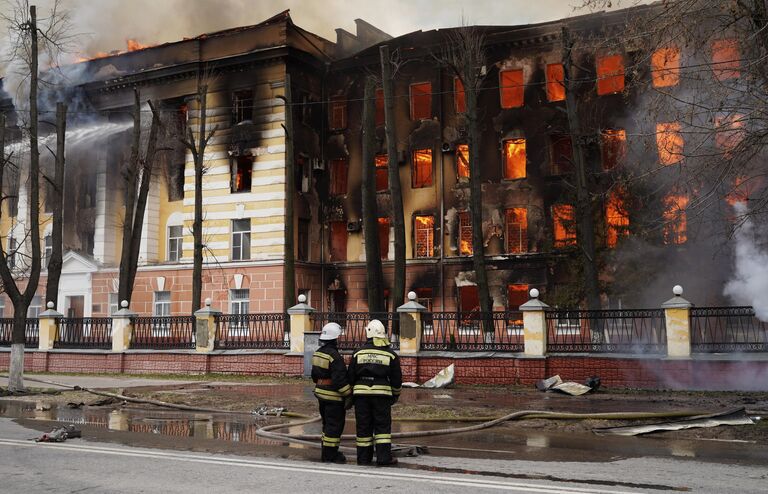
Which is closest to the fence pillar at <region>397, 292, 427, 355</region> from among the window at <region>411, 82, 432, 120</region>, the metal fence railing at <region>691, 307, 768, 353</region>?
the metal fence railing at <region>691, 307, 768, 353</region>

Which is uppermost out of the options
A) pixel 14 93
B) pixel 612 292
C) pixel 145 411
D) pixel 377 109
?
pixel 14 93

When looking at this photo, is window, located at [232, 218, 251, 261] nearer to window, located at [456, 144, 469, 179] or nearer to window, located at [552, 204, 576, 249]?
window, located at [456, 144, 469, 179]

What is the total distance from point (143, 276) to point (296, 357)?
1650 centimetres

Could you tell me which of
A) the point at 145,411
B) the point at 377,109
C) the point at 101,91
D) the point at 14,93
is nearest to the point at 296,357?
the point at 145,411

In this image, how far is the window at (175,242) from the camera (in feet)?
113

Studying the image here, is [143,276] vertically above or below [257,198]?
below

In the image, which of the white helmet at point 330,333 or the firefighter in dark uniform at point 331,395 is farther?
the white helmet at point 330,333

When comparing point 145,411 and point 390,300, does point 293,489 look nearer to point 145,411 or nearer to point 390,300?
point 145,411

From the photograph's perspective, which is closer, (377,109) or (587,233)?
(587,233)

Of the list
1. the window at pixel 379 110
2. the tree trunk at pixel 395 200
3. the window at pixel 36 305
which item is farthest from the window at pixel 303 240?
the window at pixel 36 305

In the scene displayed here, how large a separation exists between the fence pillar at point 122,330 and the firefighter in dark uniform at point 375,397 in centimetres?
1677

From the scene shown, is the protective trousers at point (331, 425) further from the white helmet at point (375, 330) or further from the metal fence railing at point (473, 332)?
the metal fence railing at point (473, 332)

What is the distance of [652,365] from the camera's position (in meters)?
16.0

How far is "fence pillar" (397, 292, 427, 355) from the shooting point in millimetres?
18500
